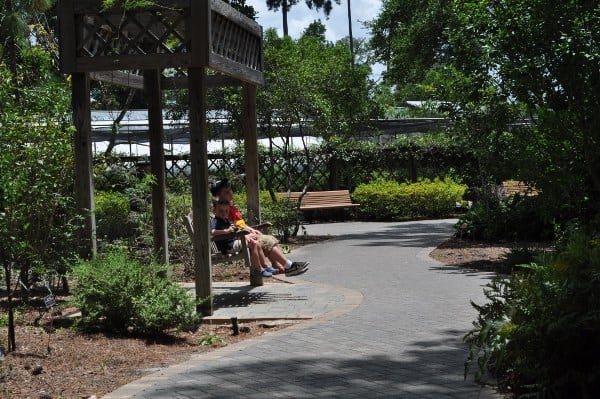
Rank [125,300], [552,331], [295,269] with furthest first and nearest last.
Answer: [295,269] < [125,300] < [552,331]

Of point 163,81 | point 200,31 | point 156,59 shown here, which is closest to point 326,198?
point 163,81

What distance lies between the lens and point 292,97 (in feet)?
64.0

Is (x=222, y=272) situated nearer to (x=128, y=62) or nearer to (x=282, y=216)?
(x=128, y=62)

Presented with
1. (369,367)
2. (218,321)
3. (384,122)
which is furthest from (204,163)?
(384,122)

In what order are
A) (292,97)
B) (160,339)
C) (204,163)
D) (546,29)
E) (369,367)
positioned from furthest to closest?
(292,97), (546,29), (204,163), (160,339), (369,367)

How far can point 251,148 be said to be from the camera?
39.6 feet

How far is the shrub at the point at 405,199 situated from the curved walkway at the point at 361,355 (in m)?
13.3

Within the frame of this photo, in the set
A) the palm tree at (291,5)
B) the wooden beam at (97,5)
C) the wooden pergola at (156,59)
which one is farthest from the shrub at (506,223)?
the palm tree at (291,5)

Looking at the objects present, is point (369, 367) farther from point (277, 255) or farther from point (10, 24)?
point (10, 24)

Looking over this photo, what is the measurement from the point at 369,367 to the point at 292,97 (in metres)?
13.3

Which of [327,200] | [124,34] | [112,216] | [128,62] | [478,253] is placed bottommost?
[478,253]

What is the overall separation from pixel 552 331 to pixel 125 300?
4217 mm

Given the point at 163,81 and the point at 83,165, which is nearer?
the point at 83,165

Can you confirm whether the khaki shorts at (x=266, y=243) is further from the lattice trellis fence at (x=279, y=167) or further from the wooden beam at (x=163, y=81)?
the lattice trellis fence at (x=279, y=167)
